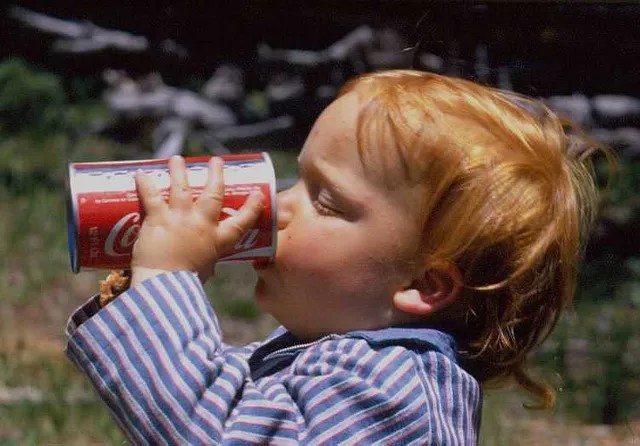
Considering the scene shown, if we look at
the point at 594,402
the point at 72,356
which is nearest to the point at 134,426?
the point at 72,356

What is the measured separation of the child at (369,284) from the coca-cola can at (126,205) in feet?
0.07

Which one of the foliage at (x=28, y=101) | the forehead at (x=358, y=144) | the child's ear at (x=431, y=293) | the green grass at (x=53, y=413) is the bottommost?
the green grass at (x=53, y=413)

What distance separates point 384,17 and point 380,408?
4429 mm

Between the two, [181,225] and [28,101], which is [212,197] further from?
[28,101]

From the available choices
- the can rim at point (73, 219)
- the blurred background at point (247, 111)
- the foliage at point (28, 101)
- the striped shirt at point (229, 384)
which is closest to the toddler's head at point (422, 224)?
the striped shirt at point (229, 384)

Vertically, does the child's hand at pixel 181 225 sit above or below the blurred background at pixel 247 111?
above

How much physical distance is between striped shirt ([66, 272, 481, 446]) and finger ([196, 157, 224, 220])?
4.5 inches

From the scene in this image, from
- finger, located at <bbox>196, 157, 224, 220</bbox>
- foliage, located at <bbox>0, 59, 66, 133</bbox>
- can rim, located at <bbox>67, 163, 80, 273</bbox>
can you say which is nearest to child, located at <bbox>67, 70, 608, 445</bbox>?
finger, located at <bbox>196, 157, 224, 220</bbox>

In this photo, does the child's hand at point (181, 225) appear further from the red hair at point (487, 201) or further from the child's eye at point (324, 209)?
the red hair at point (487, 201)

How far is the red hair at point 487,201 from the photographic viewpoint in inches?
93.0

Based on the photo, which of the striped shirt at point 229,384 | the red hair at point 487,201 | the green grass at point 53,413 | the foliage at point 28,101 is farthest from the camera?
the foliage at point 28,101

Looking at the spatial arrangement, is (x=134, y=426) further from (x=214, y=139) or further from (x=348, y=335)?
(x=214, y=139)

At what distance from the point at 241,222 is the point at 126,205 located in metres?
0.20

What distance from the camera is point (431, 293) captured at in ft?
7.95
